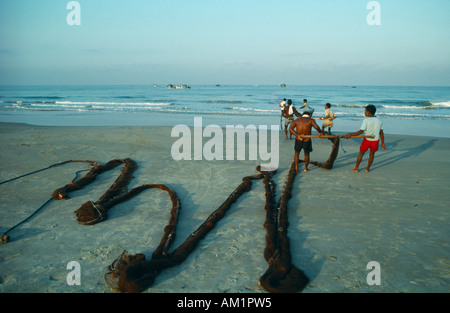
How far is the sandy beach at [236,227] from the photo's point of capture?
3186mm

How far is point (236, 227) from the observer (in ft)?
14.4

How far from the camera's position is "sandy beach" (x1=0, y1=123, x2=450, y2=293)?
3.19 meters

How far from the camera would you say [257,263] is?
3.45 meters

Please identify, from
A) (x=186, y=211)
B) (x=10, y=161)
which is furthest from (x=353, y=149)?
(x=10, y=161)

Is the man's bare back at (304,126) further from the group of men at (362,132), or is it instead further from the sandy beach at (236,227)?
the sandy beach at (236,227)

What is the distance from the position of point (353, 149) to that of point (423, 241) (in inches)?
253
